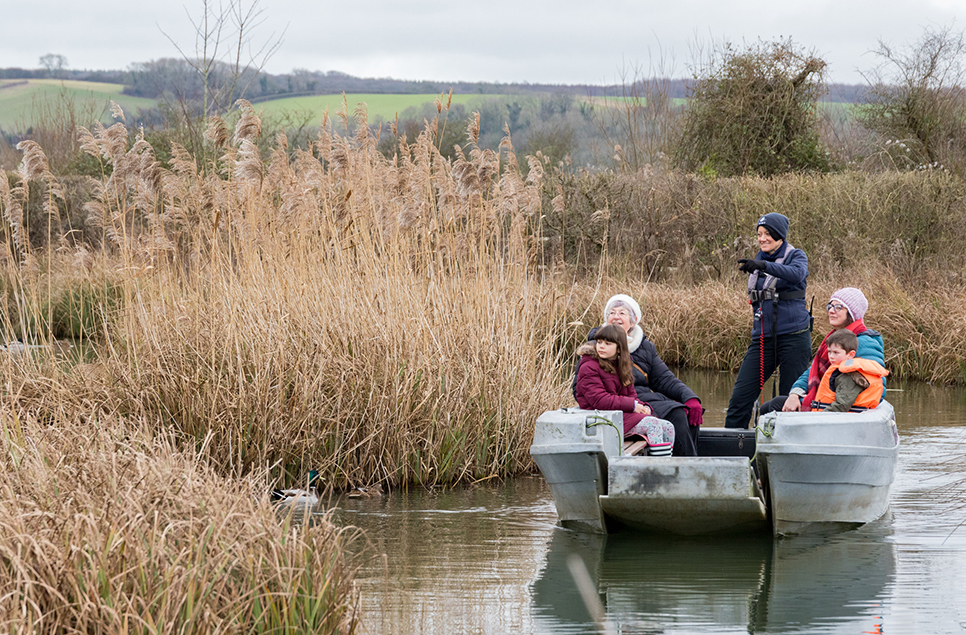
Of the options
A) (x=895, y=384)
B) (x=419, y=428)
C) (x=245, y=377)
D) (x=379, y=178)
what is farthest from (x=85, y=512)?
(x=895, y=384)

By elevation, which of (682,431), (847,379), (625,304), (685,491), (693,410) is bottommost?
(685,491)

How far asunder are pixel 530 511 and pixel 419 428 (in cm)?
103

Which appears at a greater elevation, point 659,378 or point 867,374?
point 867,374

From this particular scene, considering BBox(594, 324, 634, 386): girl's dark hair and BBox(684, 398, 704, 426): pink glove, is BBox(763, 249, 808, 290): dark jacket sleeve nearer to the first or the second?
BBox(684, 398, 704, 426): pink glove

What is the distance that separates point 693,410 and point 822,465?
3.43ft

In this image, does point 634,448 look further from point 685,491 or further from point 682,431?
point 685,491

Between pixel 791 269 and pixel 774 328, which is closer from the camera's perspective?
pixel 791 269

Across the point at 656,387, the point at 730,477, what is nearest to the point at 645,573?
the point at 730,477

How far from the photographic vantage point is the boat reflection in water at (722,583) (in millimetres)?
4891

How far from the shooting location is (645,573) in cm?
573

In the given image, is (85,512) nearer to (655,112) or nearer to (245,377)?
(245,377)

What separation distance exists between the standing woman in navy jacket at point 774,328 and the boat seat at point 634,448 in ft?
4.94

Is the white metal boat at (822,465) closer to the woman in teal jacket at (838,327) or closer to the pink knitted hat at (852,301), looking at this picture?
the woman in teal jacket at (838,327)

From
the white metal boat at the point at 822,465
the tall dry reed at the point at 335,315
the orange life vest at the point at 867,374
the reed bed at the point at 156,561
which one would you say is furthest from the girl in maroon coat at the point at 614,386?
the reed bed at the point at 156,561
